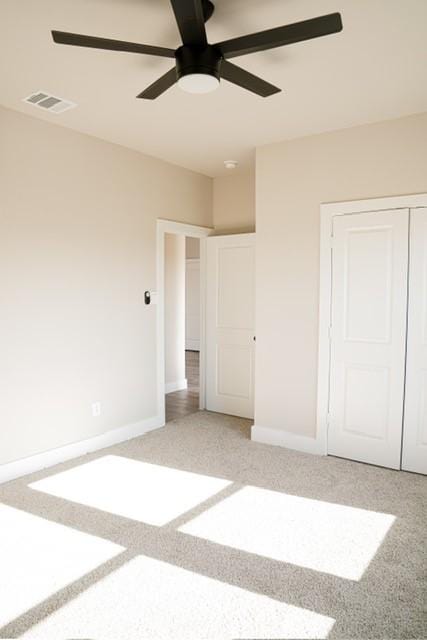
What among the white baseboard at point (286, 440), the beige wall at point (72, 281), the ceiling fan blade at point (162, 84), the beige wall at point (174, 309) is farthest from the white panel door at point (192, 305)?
the ceiling fan blade at point (162, 84)

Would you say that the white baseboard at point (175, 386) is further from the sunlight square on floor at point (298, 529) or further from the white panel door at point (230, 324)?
the sunlight square on floor at point (298, 529)

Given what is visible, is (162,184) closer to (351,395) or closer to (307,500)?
(351,395)

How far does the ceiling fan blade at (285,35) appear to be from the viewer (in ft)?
5.64

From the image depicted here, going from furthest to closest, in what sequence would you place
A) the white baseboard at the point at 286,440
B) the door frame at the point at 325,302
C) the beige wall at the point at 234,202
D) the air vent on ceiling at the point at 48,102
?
the beige wall at the point at 234,202 < the white baseboard at the point at 286,440 < the door frame at the point at 325,302 < the air vent on ceiling at the point at 48,102

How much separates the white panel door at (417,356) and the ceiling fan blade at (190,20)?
2.18 meters

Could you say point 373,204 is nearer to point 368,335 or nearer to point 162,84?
point 368,335

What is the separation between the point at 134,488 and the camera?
318cm

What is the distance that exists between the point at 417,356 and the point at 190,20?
2.73m

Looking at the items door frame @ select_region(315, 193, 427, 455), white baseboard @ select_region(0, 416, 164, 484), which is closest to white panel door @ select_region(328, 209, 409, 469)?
door frame @ select_region(315, 193, 427, 455)

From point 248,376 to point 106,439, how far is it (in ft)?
5.44

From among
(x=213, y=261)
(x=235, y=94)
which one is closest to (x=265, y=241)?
(x=213, y=261)

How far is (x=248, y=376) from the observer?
4.93 meters

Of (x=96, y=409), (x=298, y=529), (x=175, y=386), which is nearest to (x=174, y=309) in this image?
(x=175, y=386)

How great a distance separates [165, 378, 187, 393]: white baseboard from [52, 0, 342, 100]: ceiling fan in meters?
4.63
